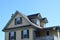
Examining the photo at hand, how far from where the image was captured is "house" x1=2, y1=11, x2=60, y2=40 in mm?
42156

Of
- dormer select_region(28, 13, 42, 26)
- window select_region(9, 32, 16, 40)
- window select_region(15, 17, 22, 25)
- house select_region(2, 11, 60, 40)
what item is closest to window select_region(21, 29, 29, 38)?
house select_region(2, 11, 60, 40)

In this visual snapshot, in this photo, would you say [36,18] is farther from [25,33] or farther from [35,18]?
[25,33]

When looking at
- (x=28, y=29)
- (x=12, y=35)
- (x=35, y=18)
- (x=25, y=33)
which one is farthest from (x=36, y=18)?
(x=12, y=35)

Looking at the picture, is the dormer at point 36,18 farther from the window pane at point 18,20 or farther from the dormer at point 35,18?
the window pane at point 18,20

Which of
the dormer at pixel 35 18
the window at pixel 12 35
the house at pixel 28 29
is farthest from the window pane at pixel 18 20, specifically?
the window at pixel 12 35

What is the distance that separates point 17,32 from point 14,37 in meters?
1.37

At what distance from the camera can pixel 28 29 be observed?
43.2 meters

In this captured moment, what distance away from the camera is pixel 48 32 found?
1686 inches

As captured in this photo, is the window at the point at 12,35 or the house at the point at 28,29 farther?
the window at the point at 12,35

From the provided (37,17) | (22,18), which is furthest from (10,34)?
(37,17)

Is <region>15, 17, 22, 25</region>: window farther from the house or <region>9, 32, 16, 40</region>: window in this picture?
<region>9, 32, 16, 40</region>: window

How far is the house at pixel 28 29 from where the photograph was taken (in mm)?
42156

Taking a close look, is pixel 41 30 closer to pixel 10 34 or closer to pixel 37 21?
pixel 37 21

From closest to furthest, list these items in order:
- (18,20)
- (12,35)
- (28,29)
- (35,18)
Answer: (28,29), (12,35), (18,20), (35,18)
